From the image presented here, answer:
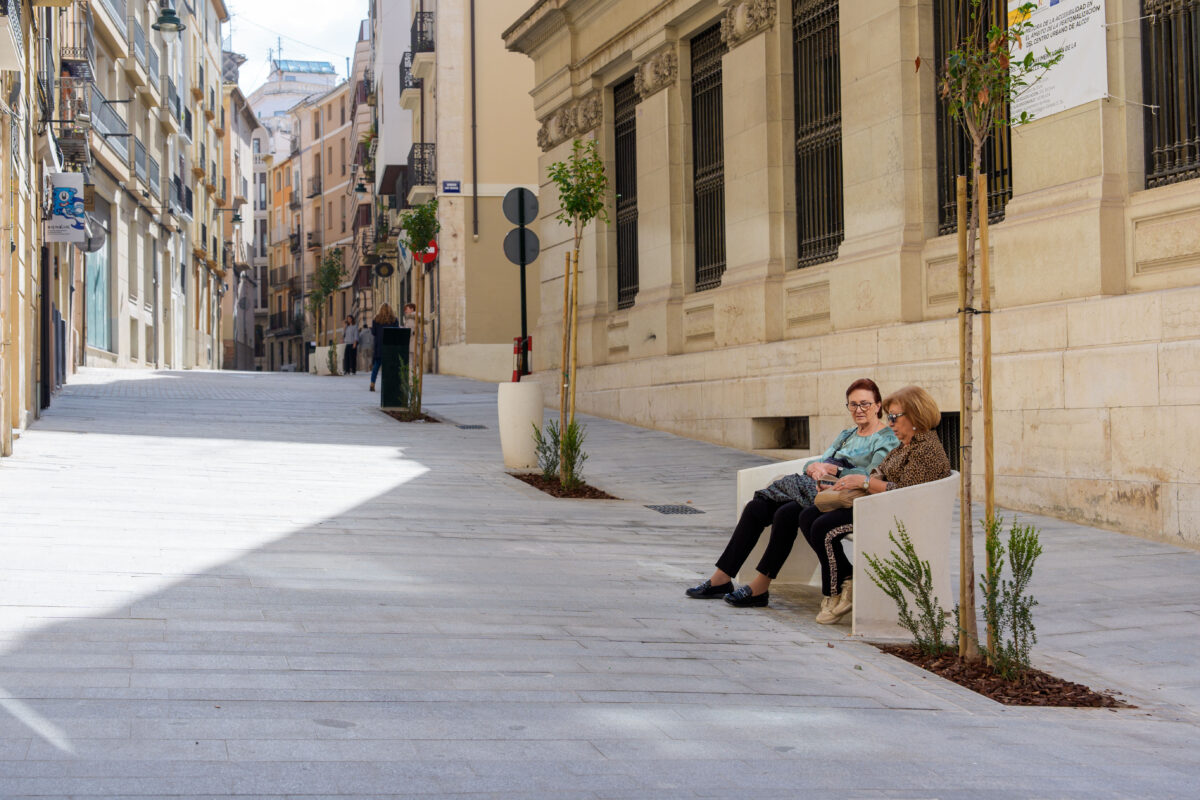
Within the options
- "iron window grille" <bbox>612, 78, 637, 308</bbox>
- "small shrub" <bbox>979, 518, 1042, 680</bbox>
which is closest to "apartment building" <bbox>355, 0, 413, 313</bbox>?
"iron window grille" <bbox>612, 78, 637, 308</bbox>

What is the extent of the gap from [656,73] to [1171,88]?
8.98 m

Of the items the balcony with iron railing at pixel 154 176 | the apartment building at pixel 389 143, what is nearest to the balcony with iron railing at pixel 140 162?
the balcony with iron railing at pixel 154 176

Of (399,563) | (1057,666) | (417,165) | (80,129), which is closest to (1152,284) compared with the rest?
(1057,666)

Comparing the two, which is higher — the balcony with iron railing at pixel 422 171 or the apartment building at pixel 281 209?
the apartment building at pixel 281 209

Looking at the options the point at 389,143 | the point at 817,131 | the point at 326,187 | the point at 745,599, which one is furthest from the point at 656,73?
the point at 326,187

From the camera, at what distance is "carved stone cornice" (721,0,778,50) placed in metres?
14.9

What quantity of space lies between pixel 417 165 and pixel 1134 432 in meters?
31.5

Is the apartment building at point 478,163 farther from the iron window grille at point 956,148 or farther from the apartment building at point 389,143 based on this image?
the iron window grille at point 956,148

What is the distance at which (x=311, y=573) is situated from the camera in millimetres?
7109

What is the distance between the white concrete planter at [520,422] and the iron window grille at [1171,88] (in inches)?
232

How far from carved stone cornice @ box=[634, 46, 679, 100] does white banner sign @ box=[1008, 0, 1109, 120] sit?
23.7ft

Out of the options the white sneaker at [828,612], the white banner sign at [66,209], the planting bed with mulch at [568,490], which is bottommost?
the white sneaker at [828,612]

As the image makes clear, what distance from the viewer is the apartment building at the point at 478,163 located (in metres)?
34.5

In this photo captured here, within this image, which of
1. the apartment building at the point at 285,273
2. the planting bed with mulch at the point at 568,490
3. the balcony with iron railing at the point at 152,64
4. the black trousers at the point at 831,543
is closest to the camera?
the black trousers at the point at 831,543
